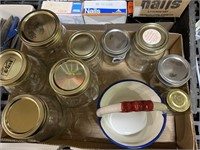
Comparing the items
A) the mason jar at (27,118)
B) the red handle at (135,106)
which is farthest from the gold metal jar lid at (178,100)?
the mason jar at (27,118)

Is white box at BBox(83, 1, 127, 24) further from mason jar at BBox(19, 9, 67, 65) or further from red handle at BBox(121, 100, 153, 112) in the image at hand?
red handle at BBox(121, 100, 153, 112)

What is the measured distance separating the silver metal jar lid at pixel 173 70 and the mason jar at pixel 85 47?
13 cm

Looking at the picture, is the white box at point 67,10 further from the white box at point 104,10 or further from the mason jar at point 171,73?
the mason jar at point 171,73

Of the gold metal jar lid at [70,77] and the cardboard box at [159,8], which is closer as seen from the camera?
the gold metal jar lid at [70,77]

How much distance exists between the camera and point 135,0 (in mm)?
526

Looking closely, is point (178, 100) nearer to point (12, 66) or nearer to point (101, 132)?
point (101, 132)

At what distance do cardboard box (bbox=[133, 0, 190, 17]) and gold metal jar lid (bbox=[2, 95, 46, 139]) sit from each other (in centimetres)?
32

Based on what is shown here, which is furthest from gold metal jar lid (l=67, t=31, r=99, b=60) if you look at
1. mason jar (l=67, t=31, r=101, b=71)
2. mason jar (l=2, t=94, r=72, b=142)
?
mason jar (l=2, t=94, r=72, b=142)

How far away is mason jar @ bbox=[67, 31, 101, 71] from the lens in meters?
0.46

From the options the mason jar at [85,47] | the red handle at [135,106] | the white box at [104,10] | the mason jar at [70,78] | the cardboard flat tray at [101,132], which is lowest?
the cardboard flat tray at [101,132]

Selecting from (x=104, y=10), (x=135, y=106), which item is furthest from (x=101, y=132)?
(x=104, y=10)

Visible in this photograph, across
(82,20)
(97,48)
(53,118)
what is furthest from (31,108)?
(82,20)

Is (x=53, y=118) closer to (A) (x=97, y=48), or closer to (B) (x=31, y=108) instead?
(B) (x=31, y=108)

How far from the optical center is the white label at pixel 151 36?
0.47m
